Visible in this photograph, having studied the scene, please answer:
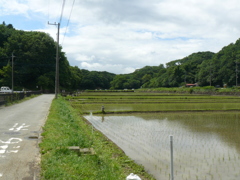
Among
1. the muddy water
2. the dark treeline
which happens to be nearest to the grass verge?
the muddy water

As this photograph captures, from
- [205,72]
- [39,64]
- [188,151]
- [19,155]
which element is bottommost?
[188,151]

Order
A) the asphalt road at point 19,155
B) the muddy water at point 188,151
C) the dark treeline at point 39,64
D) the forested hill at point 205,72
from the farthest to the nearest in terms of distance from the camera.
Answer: the forested hill at point 205,72
the dark treeline at point 39,64
the muddy water at point 188,151
the asphalt road at point 19,155

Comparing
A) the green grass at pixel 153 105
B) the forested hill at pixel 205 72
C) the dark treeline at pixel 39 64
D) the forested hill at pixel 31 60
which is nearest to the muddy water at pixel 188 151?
the green grass at pixel 153 105

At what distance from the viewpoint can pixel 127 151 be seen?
8430 mm

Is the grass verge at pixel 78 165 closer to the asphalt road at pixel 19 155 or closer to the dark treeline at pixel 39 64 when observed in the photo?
the asphalt road at pixel 19 155

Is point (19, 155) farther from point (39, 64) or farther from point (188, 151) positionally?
point (39, 64)

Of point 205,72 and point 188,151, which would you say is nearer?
point 188,151

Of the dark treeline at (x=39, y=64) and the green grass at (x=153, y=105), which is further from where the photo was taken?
the dark treeline at (x=39, y=64)

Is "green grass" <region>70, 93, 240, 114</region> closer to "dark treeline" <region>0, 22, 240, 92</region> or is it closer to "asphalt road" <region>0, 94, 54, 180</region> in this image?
"asphalt road" <region>0, 94, 54, 180</region>

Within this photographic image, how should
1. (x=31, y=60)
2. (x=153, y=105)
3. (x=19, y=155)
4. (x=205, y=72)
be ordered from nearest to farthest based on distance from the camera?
(x=19, y=155)
(x=153, y=105)
(x=31, y=60)
(x=205, y=72)

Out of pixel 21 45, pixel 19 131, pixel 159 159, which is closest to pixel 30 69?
pixel 21 45

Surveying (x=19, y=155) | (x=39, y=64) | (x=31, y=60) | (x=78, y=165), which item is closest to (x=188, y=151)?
(x=78, y=165)

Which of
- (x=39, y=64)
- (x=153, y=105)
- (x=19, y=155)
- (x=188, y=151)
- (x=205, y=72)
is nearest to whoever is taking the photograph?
(x=19, y=155)

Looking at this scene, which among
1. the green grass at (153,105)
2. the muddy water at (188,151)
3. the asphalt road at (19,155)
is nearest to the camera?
the asphalt road at (19,155)
